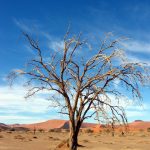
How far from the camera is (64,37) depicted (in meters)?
21.6

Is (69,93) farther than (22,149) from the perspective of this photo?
No

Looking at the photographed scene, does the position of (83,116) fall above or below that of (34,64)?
below

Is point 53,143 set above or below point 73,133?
above

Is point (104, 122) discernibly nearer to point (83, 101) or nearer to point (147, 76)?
point (83, 101)

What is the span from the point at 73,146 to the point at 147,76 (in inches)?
236

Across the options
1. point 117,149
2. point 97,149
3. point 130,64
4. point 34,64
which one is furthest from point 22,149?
point 130,64

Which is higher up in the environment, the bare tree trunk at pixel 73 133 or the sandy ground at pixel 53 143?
the sandy ground at pixel 53 143

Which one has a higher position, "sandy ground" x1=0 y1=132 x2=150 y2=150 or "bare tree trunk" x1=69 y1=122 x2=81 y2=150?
"sandy ground" x1=0 y1=132 x2=150 y2=150

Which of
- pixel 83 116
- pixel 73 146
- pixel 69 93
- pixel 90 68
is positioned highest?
pixel 90 68

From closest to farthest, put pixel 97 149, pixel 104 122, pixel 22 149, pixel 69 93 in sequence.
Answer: pixel 104 122
pixel 69 93
pixel 22 149
pixel 97 149

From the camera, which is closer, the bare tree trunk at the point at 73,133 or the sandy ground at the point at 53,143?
the bare tree trunk at the point at 73,133

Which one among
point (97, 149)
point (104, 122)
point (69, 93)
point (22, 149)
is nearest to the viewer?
point (104, 122)

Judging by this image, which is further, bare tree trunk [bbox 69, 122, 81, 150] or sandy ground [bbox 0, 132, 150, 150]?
sandy ground [bbox 0, 132, 150, 150]

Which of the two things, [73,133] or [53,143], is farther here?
[53,143]
